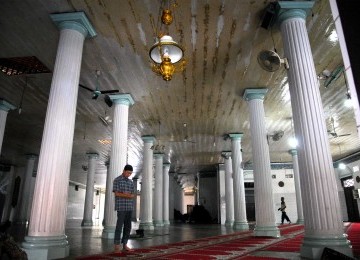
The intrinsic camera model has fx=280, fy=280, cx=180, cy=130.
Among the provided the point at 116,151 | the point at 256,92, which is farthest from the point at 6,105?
the point at 256,92

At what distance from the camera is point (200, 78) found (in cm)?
853

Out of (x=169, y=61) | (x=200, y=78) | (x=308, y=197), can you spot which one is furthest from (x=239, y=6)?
(x=308, y=197)

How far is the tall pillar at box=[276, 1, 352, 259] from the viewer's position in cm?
429

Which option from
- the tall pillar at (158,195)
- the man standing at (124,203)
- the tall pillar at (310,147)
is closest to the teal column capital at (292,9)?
the tall pillar at (310,147)

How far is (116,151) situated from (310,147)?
5.67 metres

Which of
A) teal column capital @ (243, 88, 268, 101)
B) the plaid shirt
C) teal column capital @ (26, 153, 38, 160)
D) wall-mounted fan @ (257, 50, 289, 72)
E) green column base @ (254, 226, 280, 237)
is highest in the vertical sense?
teal column capital @ (243, 88, 268, 101)

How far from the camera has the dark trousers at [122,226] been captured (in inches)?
209

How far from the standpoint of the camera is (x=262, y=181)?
Result: 817 centimetres

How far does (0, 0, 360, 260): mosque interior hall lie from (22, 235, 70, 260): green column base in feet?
0.06

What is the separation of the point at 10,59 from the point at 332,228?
27.7 ft

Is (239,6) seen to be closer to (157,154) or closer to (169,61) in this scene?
(169,61)

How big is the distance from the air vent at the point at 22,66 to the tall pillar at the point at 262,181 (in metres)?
6.43

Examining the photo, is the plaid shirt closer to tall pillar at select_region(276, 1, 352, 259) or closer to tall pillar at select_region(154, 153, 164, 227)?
tall pillar at select_region(276, 1, 352, 259)

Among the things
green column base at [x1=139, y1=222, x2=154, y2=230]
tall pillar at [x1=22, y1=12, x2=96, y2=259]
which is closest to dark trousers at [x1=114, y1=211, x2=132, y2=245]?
tall pillar at [x1=22, y1=12, x2=96, y2=259]
